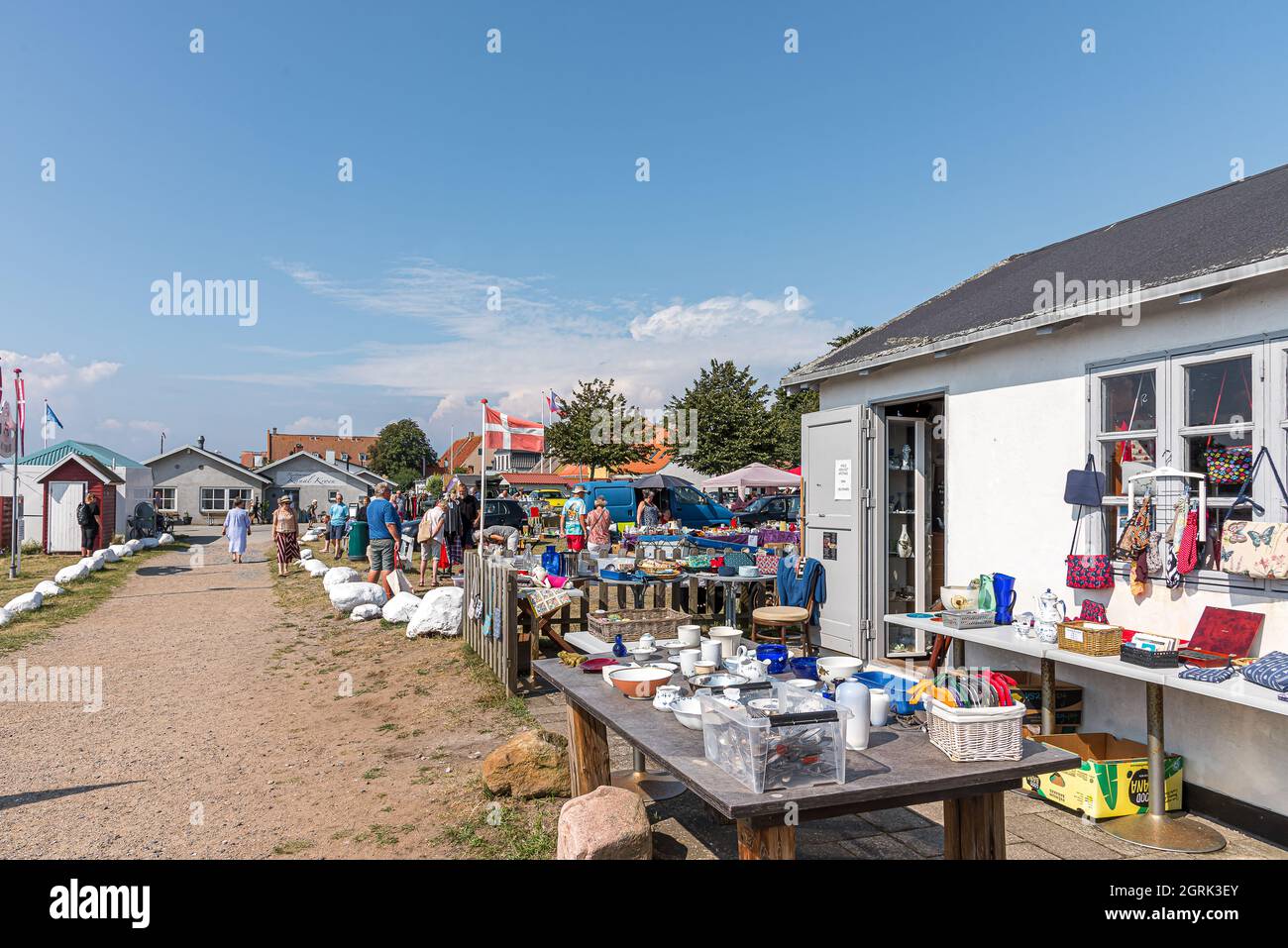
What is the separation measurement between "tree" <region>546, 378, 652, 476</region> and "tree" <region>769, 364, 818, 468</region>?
7.50 metres

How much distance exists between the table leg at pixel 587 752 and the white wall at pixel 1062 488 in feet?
10.5

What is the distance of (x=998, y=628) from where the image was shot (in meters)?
5.44

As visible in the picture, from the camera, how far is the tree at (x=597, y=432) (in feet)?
134

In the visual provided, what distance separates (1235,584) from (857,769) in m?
2.89

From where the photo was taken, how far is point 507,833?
436cm

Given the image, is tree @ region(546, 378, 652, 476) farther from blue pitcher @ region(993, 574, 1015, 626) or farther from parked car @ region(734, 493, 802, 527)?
blue pitcher @ region(993, 574, 1015, 626)

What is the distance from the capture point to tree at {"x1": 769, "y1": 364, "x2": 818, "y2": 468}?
3662cm

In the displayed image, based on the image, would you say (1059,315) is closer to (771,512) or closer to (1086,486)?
(1086,486)

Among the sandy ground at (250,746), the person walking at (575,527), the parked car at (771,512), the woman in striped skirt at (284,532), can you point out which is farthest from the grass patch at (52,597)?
the parked car at (771,512)

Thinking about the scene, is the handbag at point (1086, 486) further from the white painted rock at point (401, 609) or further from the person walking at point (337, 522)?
the person walking at point (337, 522)

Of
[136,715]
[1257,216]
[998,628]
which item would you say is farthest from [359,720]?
[1257,216]

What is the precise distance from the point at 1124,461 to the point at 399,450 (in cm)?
8393
